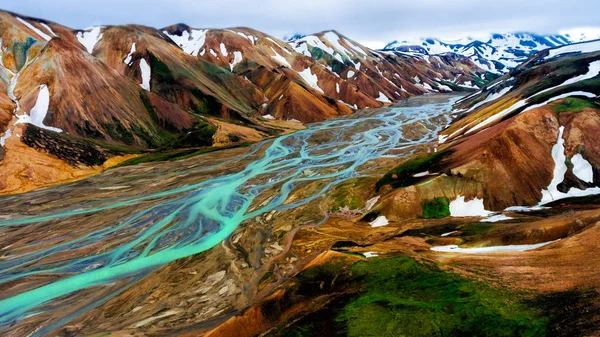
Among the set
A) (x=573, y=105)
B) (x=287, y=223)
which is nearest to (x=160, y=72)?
(x=287, y=223)

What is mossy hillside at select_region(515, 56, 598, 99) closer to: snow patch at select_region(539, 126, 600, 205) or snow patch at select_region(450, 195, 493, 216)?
snow patch at select_region(539, 126, 600, 205)

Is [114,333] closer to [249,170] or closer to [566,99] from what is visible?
[249,170]

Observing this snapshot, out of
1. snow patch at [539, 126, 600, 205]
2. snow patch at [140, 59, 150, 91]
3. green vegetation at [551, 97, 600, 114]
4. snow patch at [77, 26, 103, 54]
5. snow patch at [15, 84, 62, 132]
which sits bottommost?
snow patch at [539, 126, 600, 205]

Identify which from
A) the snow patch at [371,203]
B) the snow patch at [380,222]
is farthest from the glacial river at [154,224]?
the snow patch at [380,222]

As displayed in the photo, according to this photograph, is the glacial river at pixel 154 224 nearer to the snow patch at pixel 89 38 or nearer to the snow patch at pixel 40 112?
the snow patch at pixel 40 112

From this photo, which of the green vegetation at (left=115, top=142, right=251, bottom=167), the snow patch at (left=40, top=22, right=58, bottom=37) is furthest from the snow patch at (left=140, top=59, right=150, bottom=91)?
the green vegetation at (left=115, top=142, right=251, bottom=167)

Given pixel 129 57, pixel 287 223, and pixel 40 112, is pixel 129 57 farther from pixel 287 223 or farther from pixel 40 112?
pixel 287 223

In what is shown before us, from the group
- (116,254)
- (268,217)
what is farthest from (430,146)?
(116,254)
